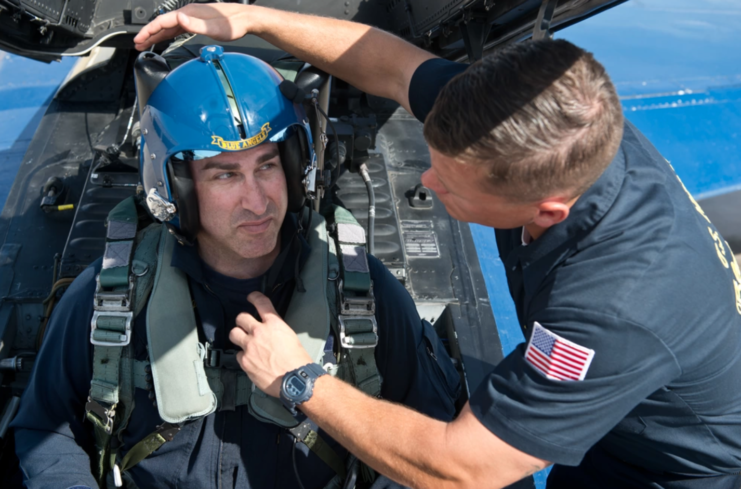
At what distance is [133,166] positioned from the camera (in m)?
3.02

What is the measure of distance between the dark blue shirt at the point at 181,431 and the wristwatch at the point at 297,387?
12.1 inches

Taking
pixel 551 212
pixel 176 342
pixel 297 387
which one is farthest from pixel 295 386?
pixel 551 212

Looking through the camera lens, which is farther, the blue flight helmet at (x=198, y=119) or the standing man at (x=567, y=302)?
the blue flight helmet at (x=198, y=119)

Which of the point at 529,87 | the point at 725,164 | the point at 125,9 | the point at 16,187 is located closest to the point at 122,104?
the point at 125,9

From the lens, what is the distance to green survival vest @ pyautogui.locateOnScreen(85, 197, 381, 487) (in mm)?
1654

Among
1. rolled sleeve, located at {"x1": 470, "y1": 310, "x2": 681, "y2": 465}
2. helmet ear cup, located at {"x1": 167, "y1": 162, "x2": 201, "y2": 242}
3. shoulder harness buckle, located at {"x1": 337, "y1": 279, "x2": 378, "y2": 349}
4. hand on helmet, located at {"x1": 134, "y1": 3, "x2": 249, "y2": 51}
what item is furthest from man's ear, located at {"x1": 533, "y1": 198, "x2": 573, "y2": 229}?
hand on helmet, located at {"x1": 134, "y1": 3, "x2": 249, "y2": 51}

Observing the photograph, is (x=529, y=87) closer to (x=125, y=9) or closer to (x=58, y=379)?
(x=58, y=379)

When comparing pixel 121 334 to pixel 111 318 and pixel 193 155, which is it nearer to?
pixel 111 318

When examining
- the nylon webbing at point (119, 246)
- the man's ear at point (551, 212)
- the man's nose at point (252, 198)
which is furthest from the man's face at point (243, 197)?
the man's ear at point (551, 212)

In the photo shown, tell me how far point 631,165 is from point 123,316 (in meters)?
1.40

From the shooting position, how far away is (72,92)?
141 inches

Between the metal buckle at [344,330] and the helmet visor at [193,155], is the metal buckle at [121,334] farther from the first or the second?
the metal buckle at [344,330]

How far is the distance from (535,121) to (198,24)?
3.69 feet

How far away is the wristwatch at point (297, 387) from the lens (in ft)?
4.83
